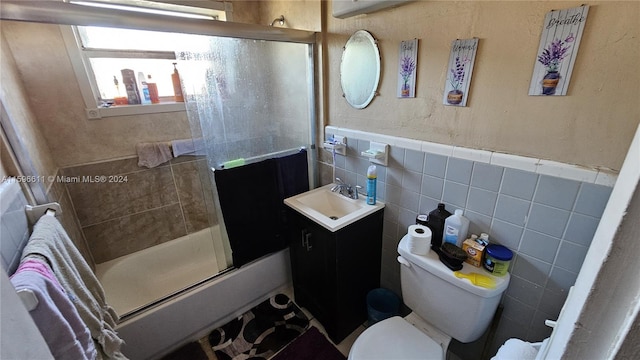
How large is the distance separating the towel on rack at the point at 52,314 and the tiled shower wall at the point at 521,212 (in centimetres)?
135

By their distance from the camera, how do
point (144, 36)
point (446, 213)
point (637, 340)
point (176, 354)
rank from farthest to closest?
point (144, 36), point (176, 354), point (446, 213), point (637, 340)

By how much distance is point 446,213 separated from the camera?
1.21 meters

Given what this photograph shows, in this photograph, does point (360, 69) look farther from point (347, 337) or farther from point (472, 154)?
point (347, 337)

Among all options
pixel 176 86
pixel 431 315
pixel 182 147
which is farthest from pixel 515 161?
pixel 176 86

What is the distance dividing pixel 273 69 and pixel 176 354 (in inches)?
70.0

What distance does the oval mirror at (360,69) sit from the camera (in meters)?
1.35

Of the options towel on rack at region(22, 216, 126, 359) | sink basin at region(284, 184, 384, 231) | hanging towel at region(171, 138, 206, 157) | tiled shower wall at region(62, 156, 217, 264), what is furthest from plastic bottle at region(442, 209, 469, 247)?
hanging towel at region(171, 138, 206, 157)

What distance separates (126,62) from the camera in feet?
5.91

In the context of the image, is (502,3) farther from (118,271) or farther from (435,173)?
(118,271)

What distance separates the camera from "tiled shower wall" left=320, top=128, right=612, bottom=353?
35.1 inches

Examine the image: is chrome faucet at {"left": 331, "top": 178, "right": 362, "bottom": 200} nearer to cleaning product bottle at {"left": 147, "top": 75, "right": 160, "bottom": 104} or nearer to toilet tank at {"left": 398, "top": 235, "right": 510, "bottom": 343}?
toilet tank at {"left": 398, "top": 235, "right": 510, "bottom": 343}

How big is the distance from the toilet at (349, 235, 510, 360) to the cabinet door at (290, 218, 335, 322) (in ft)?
1.23

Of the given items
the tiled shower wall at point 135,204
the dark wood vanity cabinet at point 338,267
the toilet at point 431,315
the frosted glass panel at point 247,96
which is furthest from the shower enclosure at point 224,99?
the toilet at point 431,315

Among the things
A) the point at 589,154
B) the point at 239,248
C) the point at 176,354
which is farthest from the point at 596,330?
the point at 176,354
